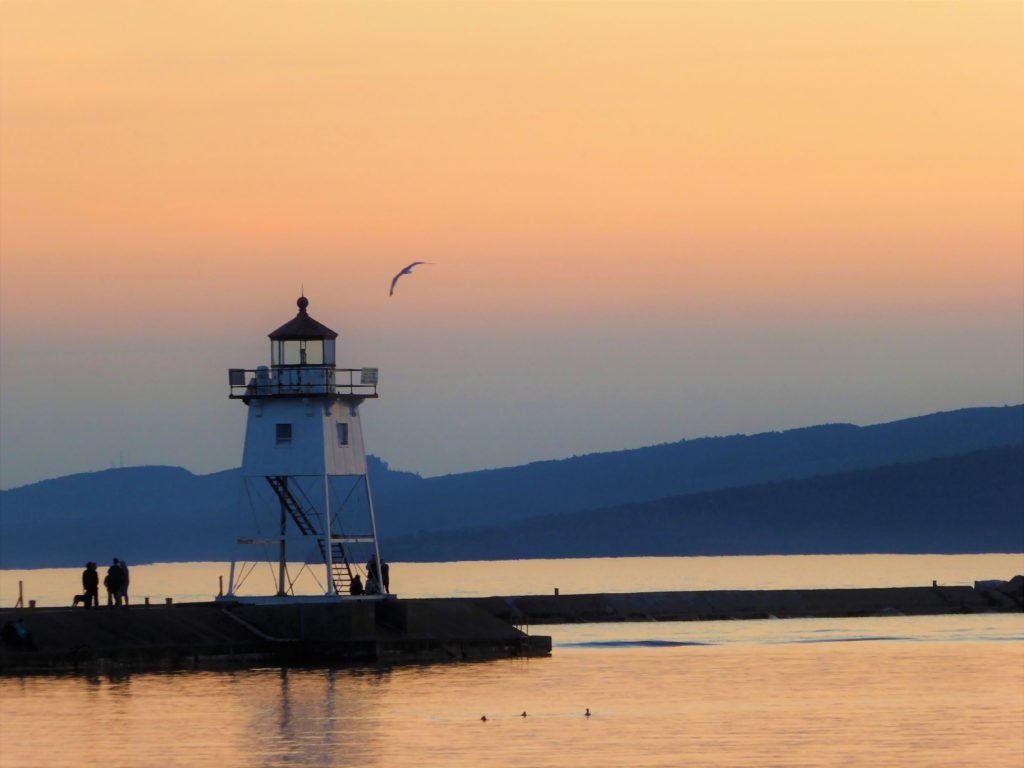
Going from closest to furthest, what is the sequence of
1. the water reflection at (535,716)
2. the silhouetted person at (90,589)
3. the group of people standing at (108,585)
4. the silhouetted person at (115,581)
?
the water reflection at (535,716), the silhouetted person at (90,589), the group of people standing at (108,585), the silhouetted person at (115,581)

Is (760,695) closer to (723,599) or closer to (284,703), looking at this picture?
(284,703)

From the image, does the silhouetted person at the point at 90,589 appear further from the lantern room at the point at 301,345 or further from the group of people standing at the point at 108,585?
the lantern room at the point at 301,345

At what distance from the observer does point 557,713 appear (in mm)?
47562

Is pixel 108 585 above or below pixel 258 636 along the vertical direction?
above

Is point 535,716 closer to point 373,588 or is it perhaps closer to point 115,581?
point 115,581

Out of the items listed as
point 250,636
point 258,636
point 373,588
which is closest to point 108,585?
point 250,636

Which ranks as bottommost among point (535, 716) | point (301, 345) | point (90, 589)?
point (535, 716)

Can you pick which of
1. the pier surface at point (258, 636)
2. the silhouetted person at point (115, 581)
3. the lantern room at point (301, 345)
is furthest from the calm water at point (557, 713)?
the lantern room at point (301, 345)

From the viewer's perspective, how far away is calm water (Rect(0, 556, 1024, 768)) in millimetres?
40344

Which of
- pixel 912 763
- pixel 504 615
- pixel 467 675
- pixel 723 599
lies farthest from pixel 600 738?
pixel 723 599

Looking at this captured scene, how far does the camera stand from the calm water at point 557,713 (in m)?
40.3

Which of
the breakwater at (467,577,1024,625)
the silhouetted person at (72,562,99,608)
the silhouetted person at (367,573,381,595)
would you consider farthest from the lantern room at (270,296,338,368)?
the breakwater at (467,577,1024,625)

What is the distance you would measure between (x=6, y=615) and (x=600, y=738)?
17.0 meters

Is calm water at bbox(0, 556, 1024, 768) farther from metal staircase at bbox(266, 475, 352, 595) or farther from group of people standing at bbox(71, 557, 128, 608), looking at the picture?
metal staircase at bbox(266, 475, 352, 595)
